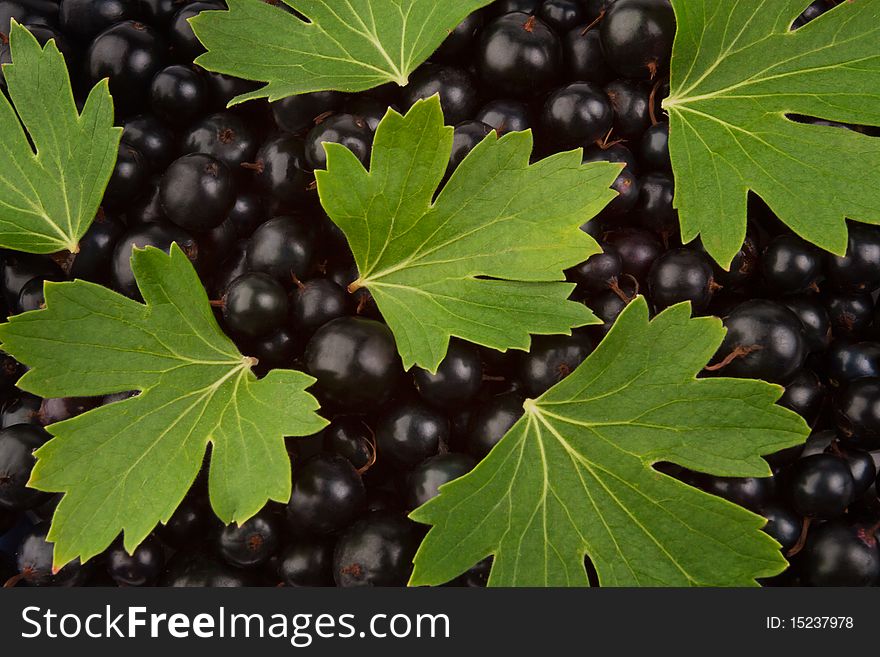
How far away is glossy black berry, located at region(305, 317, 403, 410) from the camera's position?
0.61m

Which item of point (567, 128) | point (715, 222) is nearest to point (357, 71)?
point (567, 128)

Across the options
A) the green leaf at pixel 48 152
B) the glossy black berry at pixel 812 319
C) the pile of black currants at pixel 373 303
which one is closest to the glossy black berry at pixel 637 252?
the pile of black currants at pixel 373 303

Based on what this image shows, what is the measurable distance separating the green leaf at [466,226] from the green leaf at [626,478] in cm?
6

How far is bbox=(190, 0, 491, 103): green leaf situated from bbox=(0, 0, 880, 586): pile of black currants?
0.10 ft

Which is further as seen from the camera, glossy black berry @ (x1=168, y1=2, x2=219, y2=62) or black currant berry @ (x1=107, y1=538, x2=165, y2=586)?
glossy black berry @ (x1=168, y1=2, x2=219, y2=62)

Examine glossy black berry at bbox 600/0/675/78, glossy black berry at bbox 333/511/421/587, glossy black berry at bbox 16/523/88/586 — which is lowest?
glossy black berry at bbox 16/523/88/586

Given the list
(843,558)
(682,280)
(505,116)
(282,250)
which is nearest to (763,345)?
(682,280)

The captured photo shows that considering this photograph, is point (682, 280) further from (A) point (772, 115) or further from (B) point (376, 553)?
(B) point (376, 553)

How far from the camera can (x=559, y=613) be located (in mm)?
613

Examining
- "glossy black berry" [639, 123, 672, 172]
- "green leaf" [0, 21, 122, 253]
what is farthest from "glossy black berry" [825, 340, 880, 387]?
"green leaf" [0, 21, 122, 253]

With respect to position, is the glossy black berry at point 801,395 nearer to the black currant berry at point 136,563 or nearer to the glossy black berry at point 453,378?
the glossy black berry at point 453,378

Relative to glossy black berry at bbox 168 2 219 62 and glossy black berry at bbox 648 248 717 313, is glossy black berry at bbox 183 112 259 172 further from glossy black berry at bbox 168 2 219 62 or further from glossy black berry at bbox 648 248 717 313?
glossy black berry at bbox 648 248 717 313

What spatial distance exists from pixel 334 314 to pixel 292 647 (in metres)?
0.27

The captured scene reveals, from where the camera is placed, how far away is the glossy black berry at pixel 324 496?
612 millimetres
